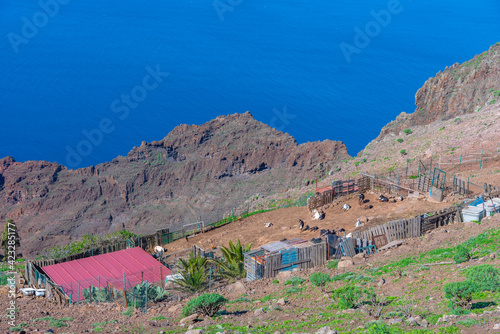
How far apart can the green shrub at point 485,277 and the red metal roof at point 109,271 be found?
15.5 meters

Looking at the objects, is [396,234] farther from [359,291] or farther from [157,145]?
[157,145]

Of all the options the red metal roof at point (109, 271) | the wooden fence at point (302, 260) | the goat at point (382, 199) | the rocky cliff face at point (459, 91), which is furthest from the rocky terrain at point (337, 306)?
the rocky cliff face at point (459, 91)

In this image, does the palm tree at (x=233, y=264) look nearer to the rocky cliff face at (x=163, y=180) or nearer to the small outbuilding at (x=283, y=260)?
the small outbuilding at (x=283, y=260)

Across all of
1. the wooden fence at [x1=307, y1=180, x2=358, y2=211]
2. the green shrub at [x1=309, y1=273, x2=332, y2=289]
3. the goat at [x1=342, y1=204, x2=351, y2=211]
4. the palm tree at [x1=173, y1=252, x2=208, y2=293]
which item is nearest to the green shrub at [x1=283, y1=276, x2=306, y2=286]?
the green shrub at [x1=309, y1=273, x2=332, y2=289]

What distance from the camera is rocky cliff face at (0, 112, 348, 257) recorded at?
8800cm

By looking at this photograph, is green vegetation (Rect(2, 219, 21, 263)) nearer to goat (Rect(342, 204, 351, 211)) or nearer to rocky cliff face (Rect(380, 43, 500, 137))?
goat (Rect(342, 204, 351, 211))

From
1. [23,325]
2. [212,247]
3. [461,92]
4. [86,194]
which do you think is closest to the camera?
[23,325]

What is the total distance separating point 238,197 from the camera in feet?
287

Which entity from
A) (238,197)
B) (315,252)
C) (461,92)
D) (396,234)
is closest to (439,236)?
(396,234)

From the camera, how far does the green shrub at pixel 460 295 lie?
1783cm

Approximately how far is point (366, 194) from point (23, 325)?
2393cm

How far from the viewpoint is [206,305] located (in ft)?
68.8

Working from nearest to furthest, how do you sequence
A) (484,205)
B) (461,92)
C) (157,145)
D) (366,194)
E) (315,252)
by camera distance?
(315,252) < (484,205) < (366,194) < (461,92) < (157,145)

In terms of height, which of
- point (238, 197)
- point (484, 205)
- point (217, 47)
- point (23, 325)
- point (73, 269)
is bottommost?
point (23, 325)
